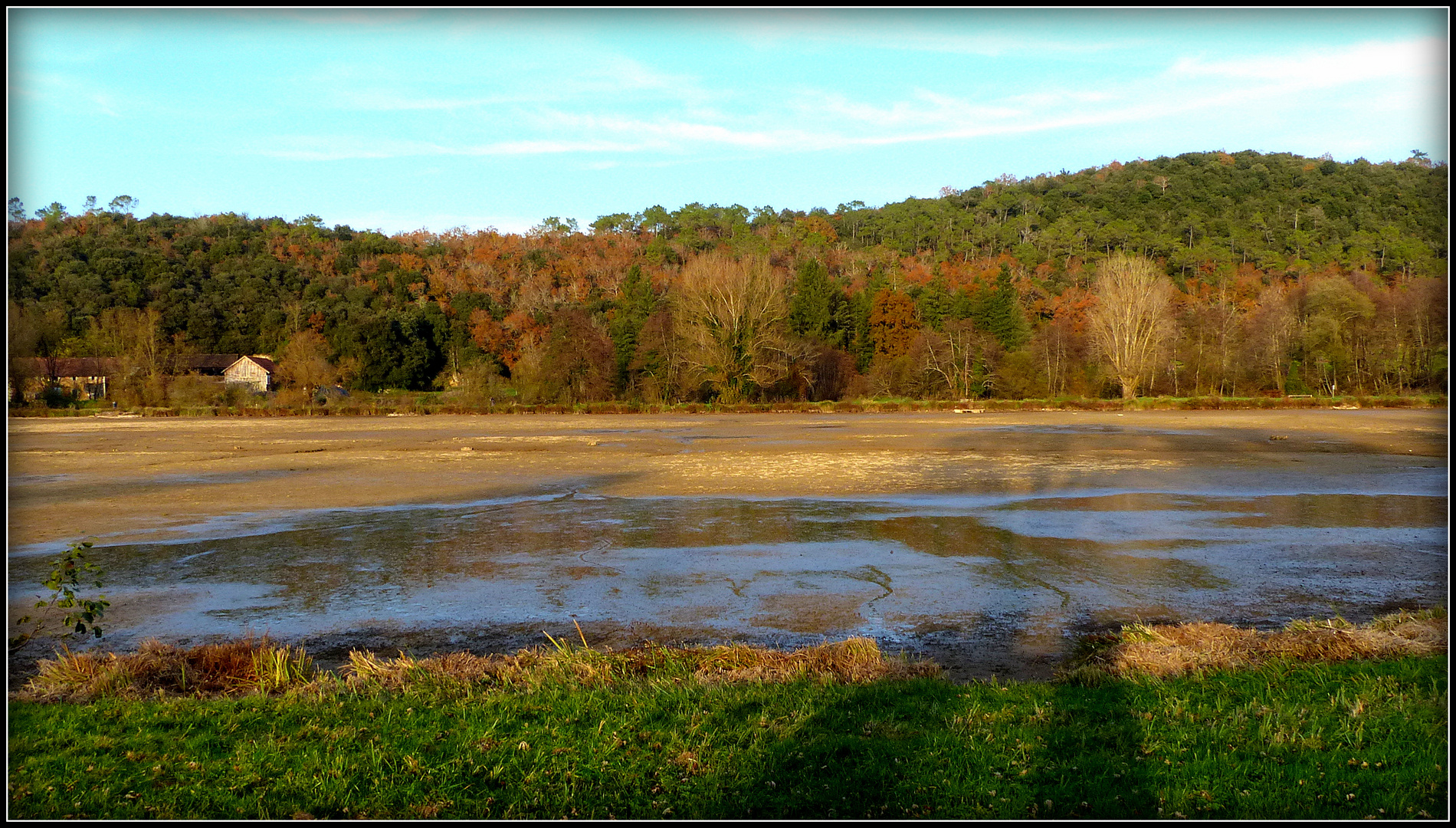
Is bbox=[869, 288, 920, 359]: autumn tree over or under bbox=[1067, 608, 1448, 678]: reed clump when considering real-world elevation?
over

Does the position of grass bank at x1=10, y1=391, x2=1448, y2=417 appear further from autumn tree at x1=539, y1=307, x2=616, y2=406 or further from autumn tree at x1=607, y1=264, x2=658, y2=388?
autumn tree at x1=607, y1=264, x2=658, y2=388

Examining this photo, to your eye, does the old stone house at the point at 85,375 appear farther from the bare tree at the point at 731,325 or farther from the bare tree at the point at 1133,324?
the bare tree at the point at 1133,324

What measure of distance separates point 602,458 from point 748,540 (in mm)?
13849

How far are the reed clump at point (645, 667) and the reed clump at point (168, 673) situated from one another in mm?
520

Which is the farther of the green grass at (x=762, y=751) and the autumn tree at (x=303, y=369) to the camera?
the autumn tree at (x=303, y=369)

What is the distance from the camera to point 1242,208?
3671 inches

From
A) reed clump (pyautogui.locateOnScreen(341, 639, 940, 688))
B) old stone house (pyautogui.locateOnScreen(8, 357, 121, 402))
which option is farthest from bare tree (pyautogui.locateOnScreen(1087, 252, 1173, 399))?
old stone house (pyautogui.locateOnScreen(8, 357, 121, 402))

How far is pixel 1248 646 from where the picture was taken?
7129 millimetres

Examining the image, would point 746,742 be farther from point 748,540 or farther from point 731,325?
point 731,325

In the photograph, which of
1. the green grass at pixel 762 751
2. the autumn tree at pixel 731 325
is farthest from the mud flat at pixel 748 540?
the autumn tree at pixel 731 325

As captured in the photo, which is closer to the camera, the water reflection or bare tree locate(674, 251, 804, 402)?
the water reflection

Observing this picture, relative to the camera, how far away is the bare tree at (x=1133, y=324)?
6225cm

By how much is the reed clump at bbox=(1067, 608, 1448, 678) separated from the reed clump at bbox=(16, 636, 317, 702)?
5.78 metres

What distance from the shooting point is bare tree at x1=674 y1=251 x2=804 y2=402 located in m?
57.1
